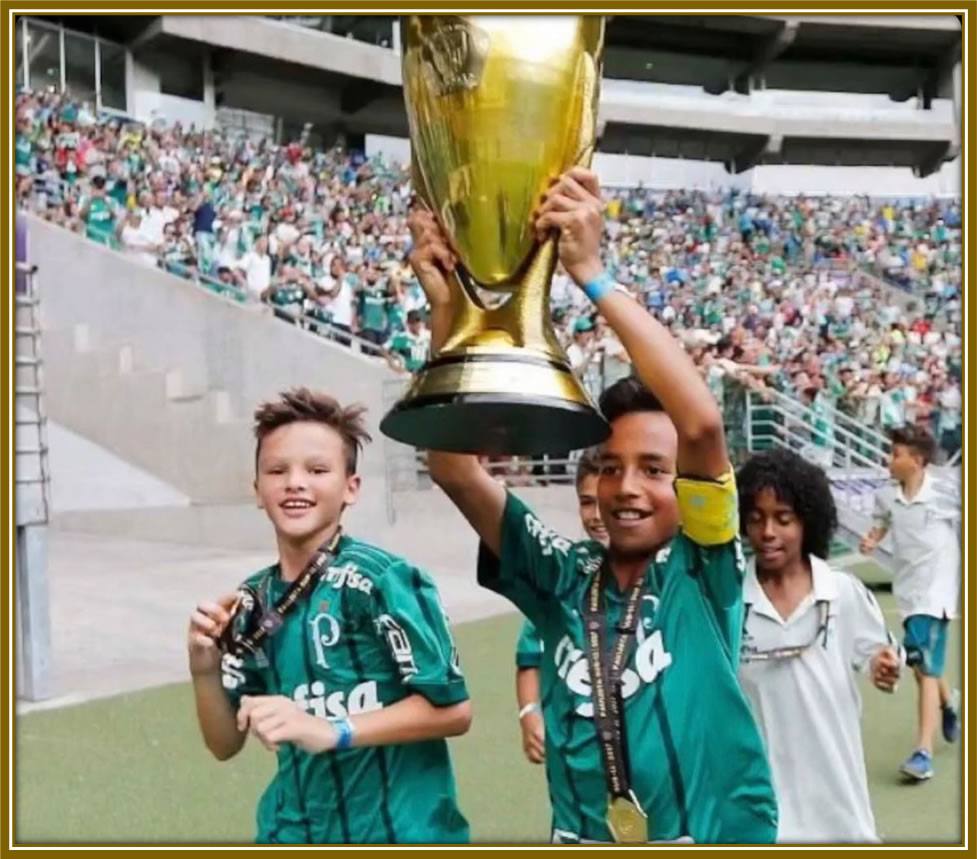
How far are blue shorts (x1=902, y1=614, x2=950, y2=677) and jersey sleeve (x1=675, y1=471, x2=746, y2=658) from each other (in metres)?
3.85

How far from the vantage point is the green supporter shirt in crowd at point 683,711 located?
191 centimetres

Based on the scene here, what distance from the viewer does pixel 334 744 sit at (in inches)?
79.6

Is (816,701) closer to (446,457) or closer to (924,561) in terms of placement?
(446,457)

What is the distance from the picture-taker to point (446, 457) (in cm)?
219

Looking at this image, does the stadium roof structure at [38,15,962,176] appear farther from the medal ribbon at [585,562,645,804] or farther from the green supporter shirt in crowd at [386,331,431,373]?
the medal ribbon at [585,562,645,804]

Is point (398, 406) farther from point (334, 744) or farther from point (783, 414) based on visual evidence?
point (783, 414)

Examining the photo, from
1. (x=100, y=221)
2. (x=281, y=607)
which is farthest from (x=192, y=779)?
(x=100, y=221)

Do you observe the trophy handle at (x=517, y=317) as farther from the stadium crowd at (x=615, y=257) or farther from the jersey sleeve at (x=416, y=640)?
the stadium crowd at (x=615, y=257)

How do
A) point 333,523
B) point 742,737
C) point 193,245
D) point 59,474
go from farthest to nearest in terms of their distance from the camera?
point 193,245, point 59,474, point 333,523, point 742,737

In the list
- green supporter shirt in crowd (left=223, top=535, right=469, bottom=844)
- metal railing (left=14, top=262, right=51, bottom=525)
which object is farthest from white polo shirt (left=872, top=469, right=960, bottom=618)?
green supporter shirt in crowd (left=223, top=535, right=469, bottom=844)

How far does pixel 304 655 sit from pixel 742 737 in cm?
76

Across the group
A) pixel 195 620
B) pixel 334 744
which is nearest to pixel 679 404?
pixel 334 744

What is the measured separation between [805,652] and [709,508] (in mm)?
1249

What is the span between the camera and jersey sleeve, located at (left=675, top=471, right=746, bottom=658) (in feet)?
6.11
